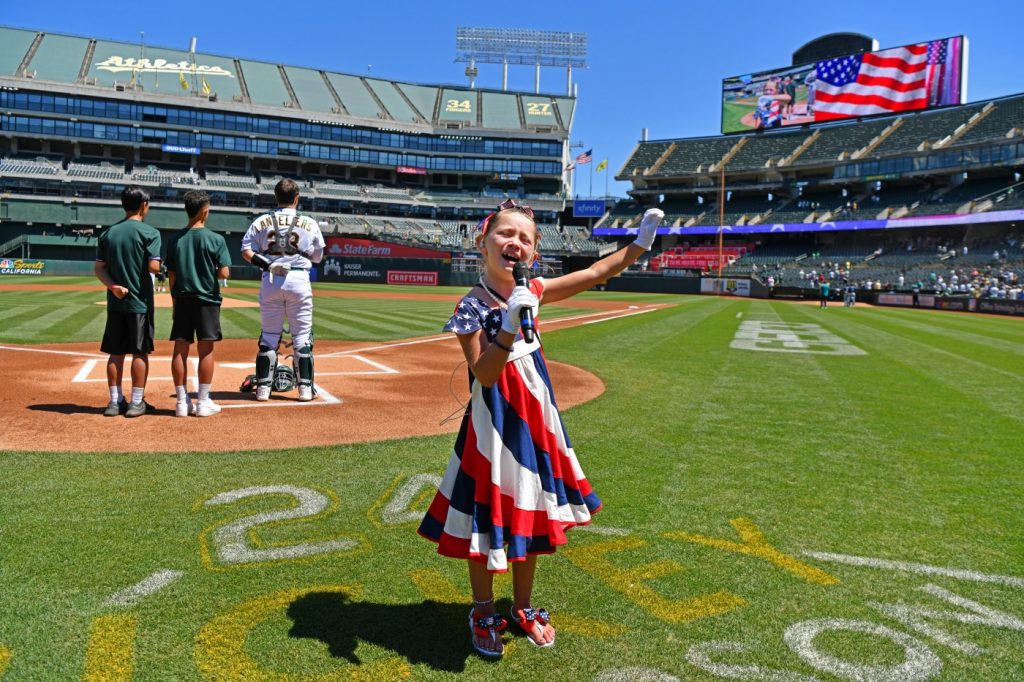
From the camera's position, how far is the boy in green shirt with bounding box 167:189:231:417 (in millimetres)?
6109

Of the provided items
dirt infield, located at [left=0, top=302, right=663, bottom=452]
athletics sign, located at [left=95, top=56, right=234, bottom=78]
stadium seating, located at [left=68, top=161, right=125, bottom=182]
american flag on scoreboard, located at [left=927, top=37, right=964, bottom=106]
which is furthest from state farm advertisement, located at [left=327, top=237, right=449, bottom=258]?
dirt infield, located at [left=0, top=302, right=663, bottom=452]

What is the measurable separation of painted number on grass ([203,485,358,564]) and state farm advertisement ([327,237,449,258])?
163 ft

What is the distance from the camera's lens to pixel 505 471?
274cm

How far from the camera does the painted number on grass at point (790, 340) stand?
1346cm

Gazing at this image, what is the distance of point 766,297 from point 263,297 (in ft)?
147

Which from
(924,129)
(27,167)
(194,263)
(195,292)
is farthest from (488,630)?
(27,167)

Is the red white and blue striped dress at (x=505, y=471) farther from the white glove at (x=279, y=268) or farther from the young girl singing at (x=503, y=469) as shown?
the white glove at (x=279, y=268)

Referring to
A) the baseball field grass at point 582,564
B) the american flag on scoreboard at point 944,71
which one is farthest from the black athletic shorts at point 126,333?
the american flag on scoreboard at point 944,71

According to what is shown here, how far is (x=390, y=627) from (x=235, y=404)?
477cm

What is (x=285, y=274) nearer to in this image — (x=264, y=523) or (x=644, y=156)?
(x=264, y=523)

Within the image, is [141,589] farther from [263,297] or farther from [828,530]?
[263,297]

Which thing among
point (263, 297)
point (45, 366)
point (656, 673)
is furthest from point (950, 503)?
point (45, 366)

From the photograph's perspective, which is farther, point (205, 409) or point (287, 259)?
point (287, 259)

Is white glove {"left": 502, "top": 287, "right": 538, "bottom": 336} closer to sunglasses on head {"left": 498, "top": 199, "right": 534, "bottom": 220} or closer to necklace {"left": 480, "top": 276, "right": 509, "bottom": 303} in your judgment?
necklace {"left": 480, "top": 276, "right": 509, "bottom": 303}
